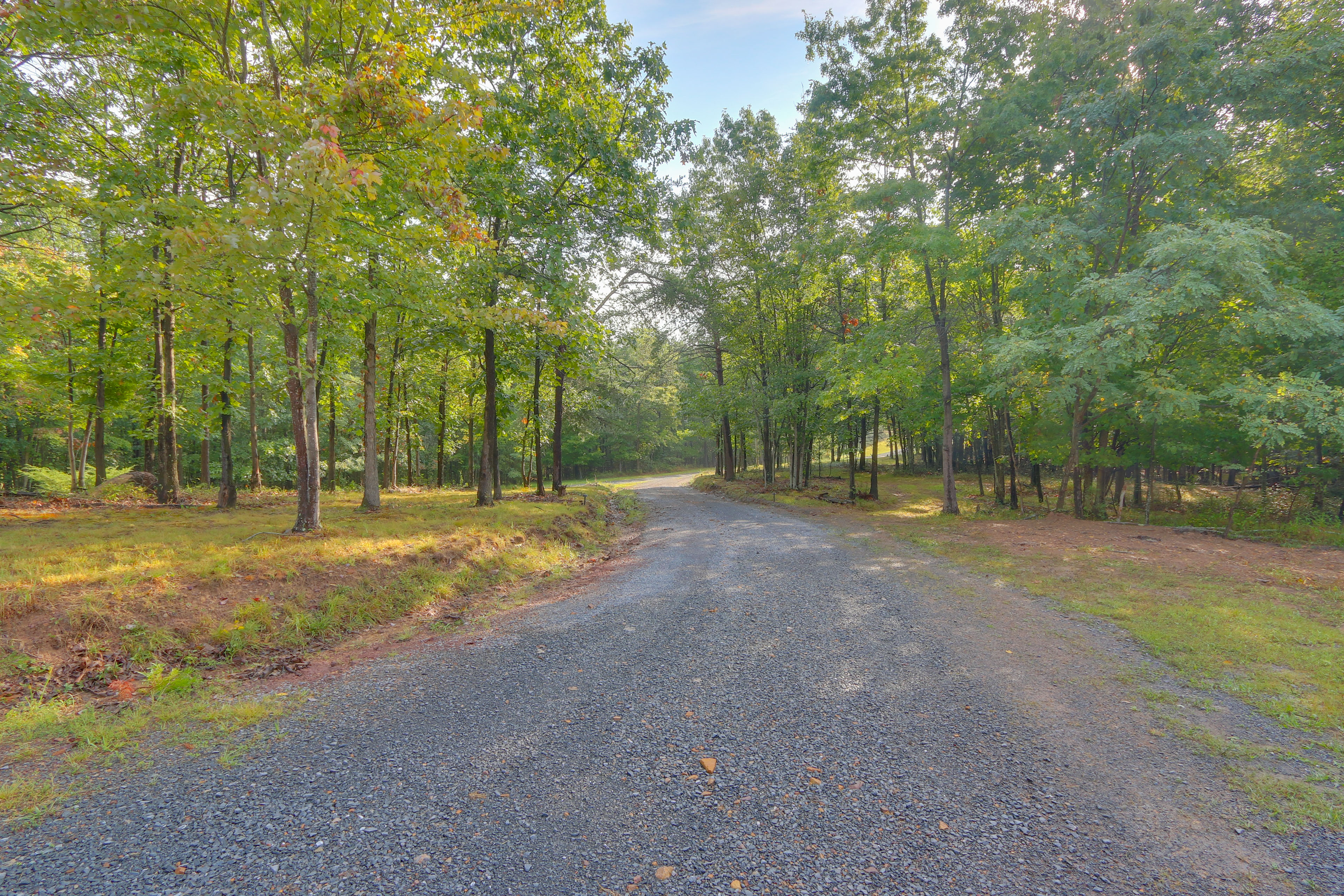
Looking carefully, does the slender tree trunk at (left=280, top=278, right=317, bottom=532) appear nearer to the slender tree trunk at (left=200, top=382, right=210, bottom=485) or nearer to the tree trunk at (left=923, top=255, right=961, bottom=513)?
the slender tree trunk at (left=200, top=382, right=210, bottom=485)

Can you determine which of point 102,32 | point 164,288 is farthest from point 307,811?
point 102,32

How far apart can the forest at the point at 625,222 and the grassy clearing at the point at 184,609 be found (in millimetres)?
1961

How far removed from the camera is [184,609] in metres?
5.00

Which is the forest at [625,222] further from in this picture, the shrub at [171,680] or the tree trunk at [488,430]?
the shrub at [171,680]

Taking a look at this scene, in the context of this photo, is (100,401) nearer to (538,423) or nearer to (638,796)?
(538,423)

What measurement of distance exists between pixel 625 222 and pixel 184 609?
10.8 metres

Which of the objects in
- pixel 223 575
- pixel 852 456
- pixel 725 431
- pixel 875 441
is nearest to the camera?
pixel 223 575

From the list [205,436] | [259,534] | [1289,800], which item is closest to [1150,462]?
[1289,800]

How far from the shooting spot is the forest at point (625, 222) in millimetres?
6457

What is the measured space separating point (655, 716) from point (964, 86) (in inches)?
692

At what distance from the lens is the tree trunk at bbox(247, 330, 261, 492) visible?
472 inches

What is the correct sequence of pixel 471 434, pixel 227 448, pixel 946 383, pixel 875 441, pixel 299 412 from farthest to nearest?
pixel 471 434, pixel 875 441, pixel 946 383, pixel 227 448, pixel 299 412

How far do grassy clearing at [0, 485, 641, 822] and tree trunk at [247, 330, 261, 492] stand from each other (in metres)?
3.69

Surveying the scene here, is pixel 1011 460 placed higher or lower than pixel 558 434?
lower
